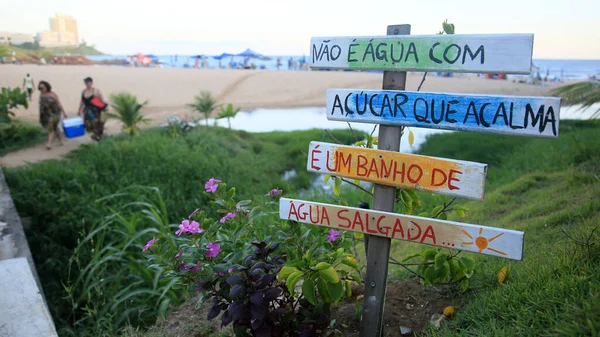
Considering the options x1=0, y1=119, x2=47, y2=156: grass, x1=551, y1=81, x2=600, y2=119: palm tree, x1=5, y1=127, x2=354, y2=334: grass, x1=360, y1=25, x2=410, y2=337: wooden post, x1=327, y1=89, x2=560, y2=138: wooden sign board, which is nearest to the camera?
x1=327, y1=89, x2=560, y2=138: wooden sign board

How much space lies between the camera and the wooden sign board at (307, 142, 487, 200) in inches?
73.6

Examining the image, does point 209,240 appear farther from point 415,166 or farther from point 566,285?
point 566,285

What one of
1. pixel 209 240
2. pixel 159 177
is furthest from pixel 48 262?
pixel 209 240

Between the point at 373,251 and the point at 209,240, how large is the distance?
2.52ft

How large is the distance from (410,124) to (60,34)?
2276cm

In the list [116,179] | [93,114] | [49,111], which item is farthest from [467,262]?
[93,114]

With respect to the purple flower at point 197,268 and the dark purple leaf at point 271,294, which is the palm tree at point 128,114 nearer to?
the purple flower at point 197,268

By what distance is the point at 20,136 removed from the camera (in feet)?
30.6

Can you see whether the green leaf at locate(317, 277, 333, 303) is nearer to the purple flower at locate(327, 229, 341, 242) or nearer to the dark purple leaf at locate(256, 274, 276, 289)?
the dark purple leaf at locate(256, 274, 276, 289)

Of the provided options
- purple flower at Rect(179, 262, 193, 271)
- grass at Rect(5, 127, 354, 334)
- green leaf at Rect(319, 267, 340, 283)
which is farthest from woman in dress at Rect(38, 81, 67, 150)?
green leaf at Rect(319, 267, 340, 283)

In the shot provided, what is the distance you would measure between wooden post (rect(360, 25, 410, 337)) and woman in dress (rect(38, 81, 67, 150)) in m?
8.40

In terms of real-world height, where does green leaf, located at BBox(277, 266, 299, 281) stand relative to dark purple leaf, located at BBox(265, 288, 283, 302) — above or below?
above

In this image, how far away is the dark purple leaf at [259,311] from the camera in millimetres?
1814

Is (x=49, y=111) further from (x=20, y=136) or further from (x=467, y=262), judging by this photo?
(x=467, y=262)
